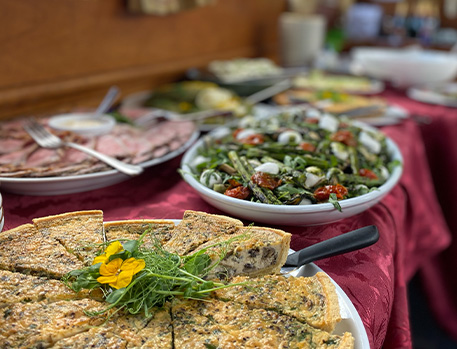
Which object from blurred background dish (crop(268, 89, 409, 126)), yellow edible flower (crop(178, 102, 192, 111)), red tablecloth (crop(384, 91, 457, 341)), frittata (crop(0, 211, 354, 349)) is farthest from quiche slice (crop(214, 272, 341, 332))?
red tablecloth (crop(384, 91, 457, 341))

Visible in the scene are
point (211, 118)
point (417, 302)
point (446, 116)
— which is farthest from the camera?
point (417, 302)

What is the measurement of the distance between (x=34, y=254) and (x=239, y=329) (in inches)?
19.0

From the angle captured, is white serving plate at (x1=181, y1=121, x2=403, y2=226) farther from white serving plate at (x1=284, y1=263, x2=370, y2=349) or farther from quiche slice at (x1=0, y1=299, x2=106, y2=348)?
quiche slice at (x1=0, y1=299, x2=106, y2=348)

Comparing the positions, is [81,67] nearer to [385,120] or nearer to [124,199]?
[124,199]

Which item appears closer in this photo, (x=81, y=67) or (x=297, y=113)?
(x=297, y=113)

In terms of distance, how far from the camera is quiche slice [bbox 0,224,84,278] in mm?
882

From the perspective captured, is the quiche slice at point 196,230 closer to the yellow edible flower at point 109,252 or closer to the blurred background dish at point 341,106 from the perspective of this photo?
the yellow edible flower at point 109,252

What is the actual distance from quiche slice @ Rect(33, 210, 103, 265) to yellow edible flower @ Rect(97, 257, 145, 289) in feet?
0.32

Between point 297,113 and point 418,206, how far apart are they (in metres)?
0.73

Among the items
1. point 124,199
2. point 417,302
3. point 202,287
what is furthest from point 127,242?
point 417,302

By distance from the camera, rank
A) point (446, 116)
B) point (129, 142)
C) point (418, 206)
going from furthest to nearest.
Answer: point (446, 116), point (418, 206), point (129, 142)

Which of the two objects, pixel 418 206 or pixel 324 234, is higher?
pixel 324 234

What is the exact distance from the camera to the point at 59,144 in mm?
1517

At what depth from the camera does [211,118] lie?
87.3 inches
